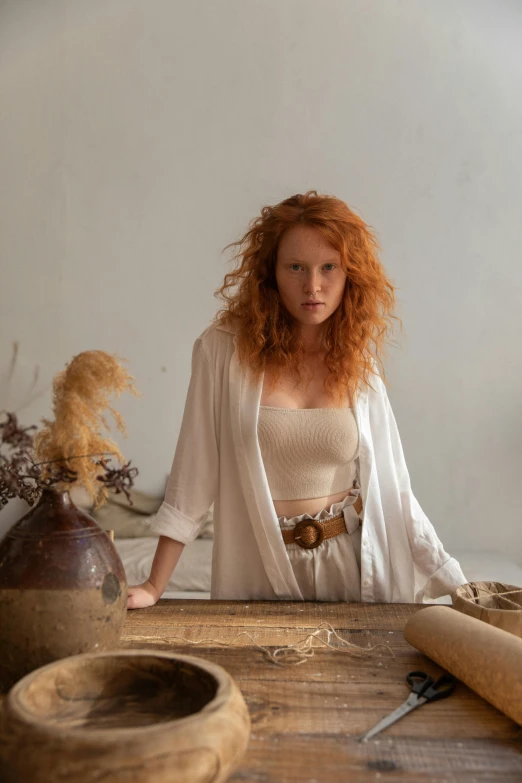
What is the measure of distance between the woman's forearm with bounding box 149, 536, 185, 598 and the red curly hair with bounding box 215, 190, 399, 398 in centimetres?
45

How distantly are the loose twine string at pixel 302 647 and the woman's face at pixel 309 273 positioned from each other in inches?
31.5

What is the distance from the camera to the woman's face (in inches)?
75.4

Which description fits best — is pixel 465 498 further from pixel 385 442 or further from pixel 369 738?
pixel 369 738

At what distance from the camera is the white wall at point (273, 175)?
4.06 m

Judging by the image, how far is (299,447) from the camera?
1959mm

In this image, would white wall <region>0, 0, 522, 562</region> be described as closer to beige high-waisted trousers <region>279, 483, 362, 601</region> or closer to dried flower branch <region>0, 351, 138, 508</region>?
beige high-waisted trousers <region>279, 483, 362, 601</region>

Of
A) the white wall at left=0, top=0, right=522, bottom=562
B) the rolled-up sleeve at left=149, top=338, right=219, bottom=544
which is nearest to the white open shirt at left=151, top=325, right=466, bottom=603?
the rolled-up sleeve at left=149, top=338, right=219, bottom=544

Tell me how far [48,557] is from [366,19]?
12.1ft

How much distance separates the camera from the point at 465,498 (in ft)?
13.5

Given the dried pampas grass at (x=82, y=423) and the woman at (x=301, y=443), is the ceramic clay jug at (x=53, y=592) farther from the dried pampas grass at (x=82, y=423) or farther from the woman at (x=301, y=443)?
the woman at (x=301, y=443)

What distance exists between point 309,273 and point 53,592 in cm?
107

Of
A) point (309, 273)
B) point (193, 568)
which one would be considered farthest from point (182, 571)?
point (309, 273)

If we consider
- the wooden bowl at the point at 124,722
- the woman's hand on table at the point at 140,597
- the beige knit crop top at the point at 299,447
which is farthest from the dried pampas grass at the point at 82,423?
the beige knit crop top at the point at 299,447

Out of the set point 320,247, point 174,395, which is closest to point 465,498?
point 174,395
